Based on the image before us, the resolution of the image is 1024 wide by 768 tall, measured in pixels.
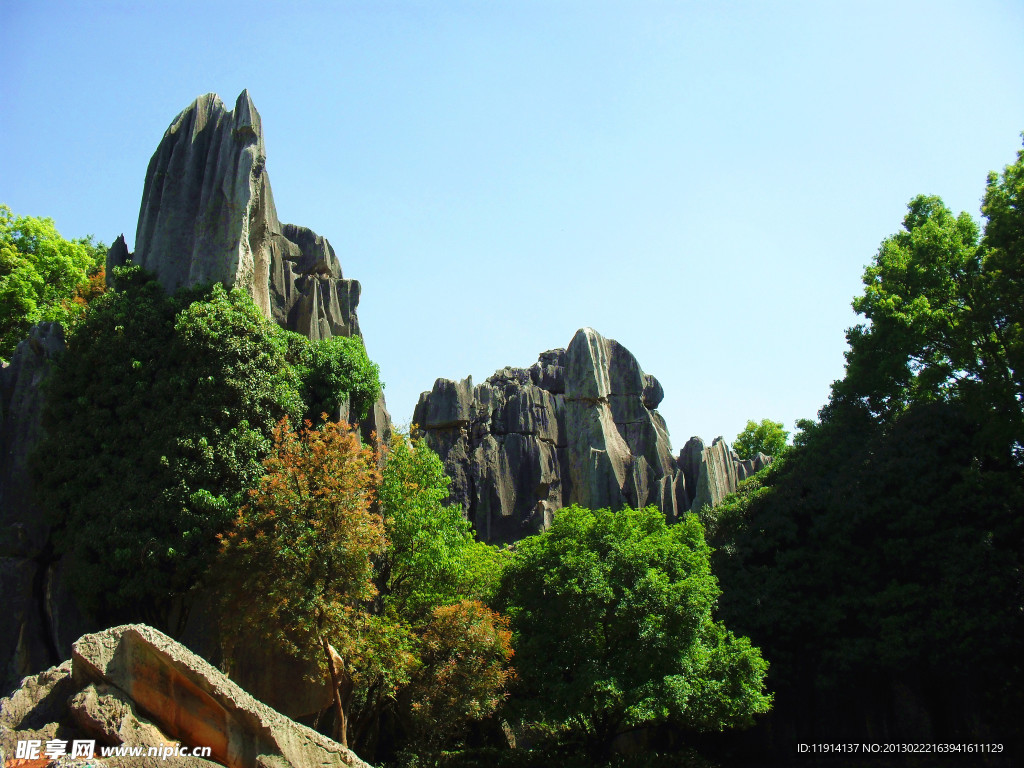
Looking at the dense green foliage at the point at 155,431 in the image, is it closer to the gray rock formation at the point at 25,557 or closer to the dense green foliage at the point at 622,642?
the gray rock formation at the point at 25,557

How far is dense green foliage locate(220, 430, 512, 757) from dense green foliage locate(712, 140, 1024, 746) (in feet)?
32.1

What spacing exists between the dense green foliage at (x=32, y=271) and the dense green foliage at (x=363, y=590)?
16.4 m

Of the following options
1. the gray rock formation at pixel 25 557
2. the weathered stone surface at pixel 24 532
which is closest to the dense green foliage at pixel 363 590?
the gray rock formation at pixel 25 557

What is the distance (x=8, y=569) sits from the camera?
1741 centimetres

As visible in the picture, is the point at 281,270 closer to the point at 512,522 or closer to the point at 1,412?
the point at 1,412

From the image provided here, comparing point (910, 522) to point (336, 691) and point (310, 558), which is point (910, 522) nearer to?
point (336, 691)

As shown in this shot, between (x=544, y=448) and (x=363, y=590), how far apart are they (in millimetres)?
20050

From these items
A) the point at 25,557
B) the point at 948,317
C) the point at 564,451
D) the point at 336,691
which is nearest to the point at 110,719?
the point at 336,691

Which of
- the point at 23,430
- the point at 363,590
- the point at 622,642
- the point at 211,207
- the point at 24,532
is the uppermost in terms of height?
the point at 211,207

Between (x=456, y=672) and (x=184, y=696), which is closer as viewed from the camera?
(x=184, y=696)

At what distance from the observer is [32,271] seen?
29.0 meters

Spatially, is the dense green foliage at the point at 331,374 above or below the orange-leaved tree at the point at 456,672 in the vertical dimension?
above

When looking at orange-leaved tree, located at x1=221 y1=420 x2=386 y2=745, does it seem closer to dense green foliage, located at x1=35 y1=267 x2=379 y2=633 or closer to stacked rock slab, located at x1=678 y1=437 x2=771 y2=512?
dense green foliage, located at x1=35 y1=267 x2=379 y2=633

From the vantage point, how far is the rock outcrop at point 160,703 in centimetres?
1059
